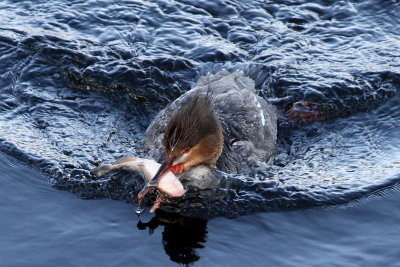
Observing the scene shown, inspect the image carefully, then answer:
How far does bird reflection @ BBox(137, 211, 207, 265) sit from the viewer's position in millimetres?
6844

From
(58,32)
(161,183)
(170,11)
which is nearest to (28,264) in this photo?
(161,183)

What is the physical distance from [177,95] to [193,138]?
7.65 feet

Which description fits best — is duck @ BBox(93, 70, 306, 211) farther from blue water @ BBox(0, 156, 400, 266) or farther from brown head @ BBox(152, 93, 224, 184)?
blue water @ BBox(0, 156, 400, 266)

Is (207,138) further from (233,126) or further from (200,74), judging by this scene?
(200,74)

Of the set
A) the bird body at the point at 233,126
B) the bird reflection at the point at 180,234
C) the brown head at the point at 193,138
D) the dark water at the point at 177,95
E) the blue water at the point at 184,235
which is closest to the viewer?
the blue water at the point at 184,235

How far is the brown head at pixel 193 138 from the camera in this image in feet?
24.3

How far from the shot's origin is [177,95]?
990 cm

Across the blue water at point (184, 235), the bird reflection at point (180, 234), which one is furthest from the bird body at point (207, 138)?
the blue water at point (184, 235)

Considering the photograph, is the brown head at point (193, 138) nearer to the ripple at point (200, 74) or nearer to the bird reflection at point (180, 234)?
the ripple at point (200, 74)

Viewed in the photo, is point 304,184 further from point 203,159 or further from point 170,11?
point 170,11

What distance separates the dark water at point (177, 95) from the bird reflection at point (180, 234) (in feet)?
0.07

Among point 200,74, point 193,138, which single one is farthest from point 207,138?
point 200,74

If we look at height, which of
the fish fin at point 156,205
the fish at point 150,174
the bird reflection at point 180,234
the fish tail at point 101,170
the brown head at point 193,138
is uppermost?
the brown head at point 193,138

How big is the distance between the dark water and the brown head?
0.43 meters
